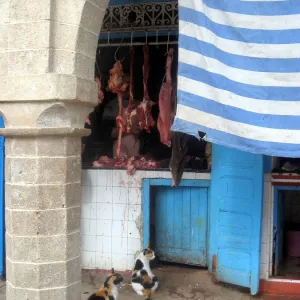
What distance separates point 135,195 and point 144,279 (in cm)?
135

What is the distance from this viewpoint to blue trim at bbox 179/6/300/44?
317 cm

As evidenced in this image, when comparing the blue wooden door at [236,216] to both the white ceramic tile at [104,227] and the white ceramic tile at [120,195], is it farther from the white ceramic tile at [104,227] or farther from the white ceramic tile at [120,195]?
the white ceramic tile at [104,227]

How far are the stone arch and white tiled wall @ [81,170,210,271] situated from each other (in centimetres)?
284

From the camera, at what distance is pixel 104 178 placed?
636cm

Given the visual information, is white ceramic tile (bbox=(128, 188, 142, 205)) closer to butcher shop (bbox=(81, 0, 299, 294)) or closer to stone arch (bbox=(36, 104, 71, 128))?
butcher shop (bbox=(81, 0, 299, 294))

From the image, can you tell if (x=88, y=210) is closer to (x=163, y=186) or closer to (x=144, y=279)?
(x=163, y=186)

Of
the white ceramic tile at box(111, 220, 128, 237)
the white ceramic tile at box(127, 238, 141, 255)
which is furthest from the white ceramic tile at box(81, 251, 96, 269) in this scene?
the white ceramic tile at box(127, 238, 141, 255)

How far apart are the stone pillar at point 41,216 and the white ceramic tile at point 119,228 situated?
275cm

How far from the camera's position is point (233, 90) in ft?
10.7

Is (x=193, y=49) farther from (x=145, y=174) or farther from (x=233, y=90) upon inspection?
(x=145, y=174)

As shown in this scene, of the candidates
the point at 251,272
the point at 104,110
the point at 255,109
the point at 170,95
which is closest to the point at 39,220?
the point at 255,109

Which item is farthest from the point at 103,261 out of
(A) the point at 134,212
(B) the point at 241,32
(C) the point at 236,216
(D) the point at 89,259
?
(B) the point at 241,32

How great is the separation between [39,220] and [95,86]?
125 centimetres

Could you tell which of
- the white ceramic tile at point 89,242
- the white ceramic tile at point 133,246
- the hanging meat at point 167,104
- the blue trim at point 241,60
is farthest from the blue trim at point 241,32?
the white ceramic tile at point 89,242
